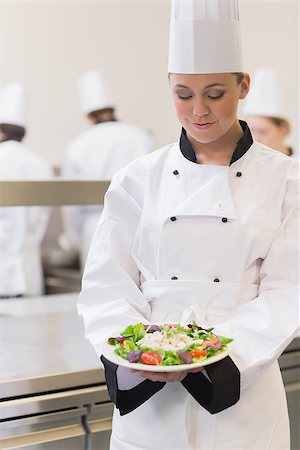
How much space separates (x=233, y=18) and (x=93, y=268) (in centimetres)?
49

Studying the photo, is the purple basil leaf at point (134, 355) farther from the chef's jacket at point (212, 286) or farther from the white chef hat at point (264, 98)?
the white chef hat at point (264, 98)

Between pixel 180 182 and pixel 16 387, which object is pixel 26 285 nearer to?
pixel 16 387

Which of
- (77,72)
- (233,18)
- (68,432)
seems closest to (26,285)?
(77,72)

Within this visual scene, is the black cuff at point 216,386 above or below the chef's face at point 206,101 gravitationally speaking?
below

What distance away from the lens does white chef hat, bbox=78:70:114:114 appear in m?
3.74

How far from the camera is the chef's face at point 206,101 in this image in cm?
109

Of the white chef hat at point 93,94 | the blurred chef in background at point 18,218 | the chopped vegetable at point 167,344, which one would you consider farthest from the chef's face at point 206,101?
the white chef hat at point 93,94

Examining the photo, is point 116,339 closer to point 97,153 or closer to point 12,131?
point 12,131

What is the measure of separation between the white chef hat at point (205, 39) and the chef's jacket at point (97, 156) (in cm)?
224

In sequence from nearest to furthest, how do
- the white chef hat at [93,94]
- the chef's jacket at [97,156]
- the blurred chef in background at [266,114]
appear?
the blurred chef in background at [266,114] < the chef's jacket at [97,156] < the white chef hat at [93,94]

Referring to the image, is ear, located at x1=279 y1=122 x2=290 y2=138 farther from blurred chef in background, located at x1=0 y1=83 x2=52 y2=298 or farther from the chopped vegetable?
the chopped vegetable

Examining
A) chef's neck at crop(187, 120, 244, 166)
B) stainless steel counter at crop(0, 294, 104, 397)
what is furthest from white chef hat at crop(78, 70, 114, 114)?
chef's neck at crop(187, 120, 244, 166)

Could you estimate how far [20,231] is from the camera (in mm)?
3336

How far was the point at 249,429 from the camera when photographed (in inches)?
44.5
